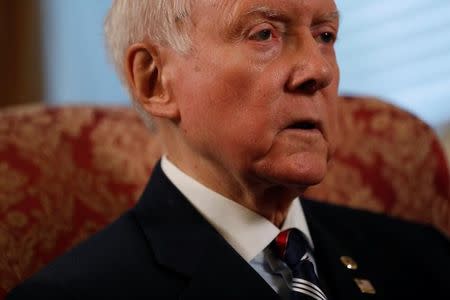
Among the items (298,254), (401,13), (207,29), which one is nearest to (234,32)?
(207,29)

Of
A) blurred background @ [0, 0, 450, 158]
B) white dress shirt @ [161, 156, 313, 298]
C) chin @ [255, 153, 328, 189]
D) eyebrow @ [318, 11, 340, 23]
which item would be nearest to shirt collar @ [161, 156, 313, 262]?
white dress shirt @ [161, 156, 313, 298]

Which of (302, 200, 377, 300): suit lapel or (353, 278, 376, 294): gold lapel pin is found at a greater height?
(302, 200, 377, 300): suit lapel

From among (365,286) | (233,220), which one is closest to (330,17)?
(233,220)

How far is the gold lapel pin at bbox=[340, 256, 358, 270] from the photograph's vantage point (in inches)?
57.7

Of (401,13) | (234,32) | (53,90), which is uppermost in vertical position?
(234,32)

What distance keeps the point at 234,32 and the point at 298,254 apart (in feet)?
1.31

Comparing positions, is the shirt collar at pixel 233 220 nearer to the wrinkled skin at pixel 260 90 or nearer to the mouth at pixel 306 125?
the wrinkled skin at pixel 260 90

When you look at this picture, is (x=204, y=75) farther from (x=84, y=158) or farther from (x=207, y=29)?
(x=84, y=158)

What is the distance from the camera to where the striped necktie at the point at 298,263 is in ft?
4.25

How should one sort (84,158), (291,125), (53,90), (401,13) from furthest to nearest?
(53,90)
(401,13)
(84,158)
(291,125)

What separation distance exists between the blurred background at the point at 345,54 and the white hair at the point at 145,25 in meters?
0.56

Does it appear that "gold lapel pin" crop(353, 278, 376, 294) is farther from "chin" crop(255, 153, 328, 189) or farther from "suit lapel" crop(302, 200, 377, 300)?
"chin" crop(255, 153, 328, 189)

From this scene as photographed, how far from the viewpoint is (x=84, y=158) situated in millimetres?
1762

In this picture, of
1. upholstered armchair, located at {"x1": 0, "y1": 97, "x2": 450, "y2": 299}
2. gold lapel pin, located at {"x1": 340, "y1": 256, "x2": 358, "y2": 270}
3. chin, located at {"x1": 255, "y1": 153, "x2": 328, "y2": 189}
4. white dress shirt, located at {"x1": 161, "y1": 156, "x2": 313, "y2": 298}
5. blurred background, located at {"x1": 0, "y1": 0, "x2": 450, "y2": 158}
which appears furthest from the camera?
blurred background, located at {"x1": 0, "y1": 0, "x2": 450, "y2": 158}
